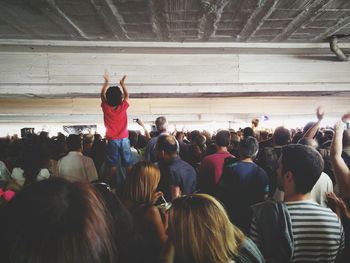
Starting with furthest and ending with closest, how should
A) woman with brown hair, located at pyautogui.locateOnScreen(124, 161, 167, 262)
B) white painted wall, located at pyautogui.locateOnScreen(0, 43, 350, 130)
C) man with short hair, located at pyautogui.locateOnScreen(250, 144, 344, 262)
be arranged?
1. white painted wall, located at pyautogui.locateOnScreen(0, 43, 350, 130)
2. woman with brown hair, located at pyautogui.locateOnScreen(124, 161, 167, 262)
3. man with short hair, located at pyautogui.locateOnScreen(250, 144, 344, 262)

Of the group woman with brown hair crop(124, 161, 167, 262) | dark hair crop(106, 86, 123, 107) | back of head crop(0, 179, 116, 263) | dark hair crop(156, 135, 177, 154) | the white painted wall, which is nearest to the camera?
back of head crop(0, 179, 116, 263)

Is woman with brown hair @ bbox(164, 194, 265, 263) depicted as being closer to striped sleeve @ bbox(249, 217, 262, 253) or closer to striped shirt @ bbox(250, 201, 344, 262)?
striped sleeve @ bbox(249, 217, 262, 253)

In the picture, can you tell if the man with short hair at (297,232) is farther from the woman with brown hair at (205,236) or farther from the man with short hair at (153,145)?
the man with short hair at (153,145)

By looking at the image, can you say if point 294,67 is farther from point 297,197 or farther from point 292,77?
point 297,197

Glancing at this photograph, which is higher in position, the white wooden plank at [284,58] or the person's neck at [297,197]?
the white wooden plank at [284,58]

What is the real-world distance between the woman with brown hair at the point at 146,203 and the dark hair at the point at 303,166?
1.18 m

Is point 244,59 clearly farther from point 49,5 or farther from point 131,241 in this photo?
point 131,241

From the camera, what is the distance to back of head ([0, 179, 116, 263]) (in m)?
1.02

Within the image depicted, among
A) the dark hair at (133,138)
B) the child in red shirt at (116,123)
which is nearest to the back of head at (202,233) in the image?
the child in red shirt at (116,123)

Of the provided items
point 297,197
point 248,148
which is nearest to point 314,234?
point 297,197

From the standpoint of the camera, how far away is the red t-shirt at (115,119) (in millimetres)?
4574

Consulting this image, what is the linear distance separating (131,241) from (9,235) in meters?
0.50

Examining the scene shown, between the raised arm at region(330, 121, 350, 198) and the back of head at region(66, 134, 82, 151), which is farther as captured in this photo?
the back of head at region(66, 134, 82, 151)

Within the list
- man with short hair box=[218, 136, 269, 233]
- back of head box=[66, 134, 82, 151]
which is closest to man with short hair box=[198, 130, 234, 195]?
man with short hair box=[218, 136, 269, 233]
